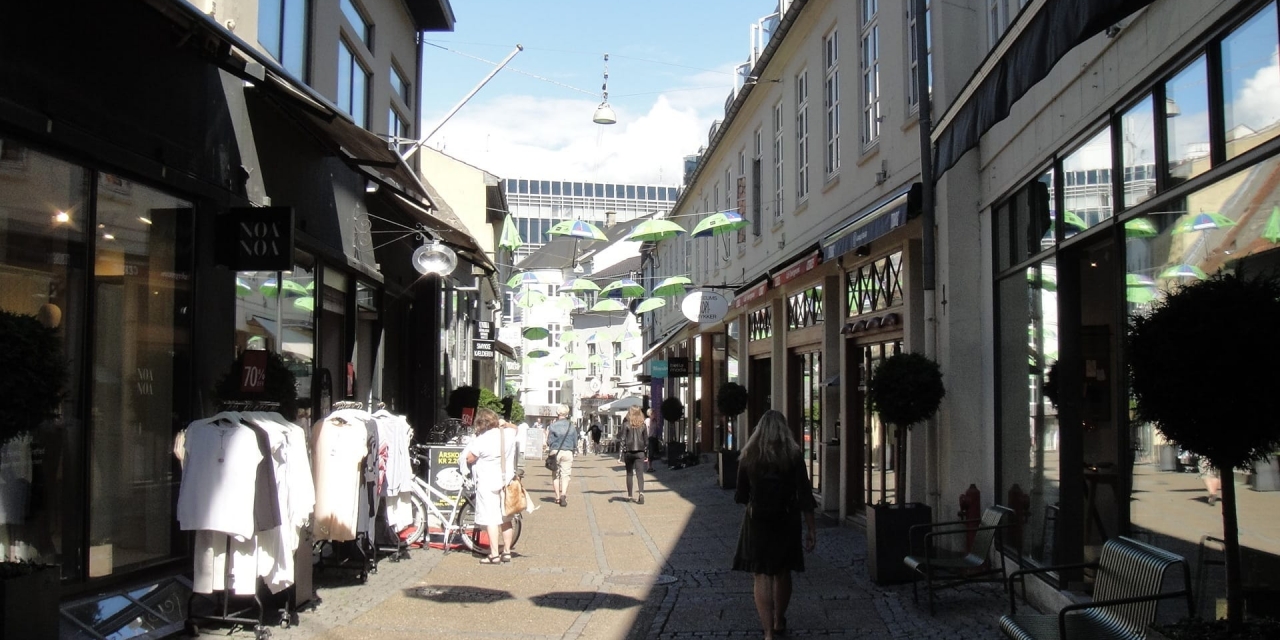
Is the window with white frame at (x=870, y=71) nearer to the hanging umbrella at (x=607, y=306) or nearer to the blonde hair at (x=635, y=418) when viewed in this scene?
the blonde hair at (x=635, y=418)

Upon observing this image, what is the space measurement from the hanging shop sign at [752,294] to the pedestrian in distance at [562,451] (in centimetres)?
376

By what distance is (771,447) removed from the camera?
801cm

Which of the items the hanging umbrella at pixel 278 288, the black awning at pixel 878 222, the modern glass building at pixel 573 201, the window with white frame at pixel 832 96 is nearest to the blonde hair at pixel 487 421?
the hanging umbrella at pixel 278 288

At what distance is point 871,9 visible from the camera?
46.8 ft

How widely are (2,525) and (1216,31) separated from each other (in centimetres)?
702

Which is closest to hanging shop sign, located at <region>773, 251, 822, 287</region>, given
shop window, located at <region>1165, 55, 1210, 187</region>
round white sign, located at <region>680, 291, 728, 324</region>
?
round white sign, located at <region>680, 291, 728, 324</region>

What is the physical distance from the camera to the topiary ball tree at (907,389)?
10.3 metres

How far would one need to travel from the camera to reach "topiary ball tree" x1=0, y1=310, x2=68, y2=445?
4.91 metres

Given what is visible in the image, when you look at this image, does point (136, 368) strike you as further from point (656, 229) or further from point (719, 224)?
point (656, 229)

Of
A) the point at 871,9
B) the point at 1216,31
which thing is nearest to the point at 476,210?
the point at 871,9

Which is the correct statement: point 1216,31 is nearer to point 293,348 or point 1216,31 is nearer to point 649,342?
point 293,348

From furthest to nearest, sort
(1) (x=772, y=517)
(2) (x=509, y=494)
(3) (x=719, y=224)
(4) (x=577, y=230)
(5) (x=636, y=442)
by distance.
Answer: (4) (x=577, y=230) < (5) (x=636, y=442) < (3) (x=719, y=224) < (2) (x=509, y=494) < (1) (x=772, y=517)

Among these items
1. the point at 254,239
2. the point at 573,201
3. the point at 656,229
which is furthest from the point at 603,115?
the point at 573,201

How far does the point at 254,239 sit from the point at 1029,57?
6.03 meters
